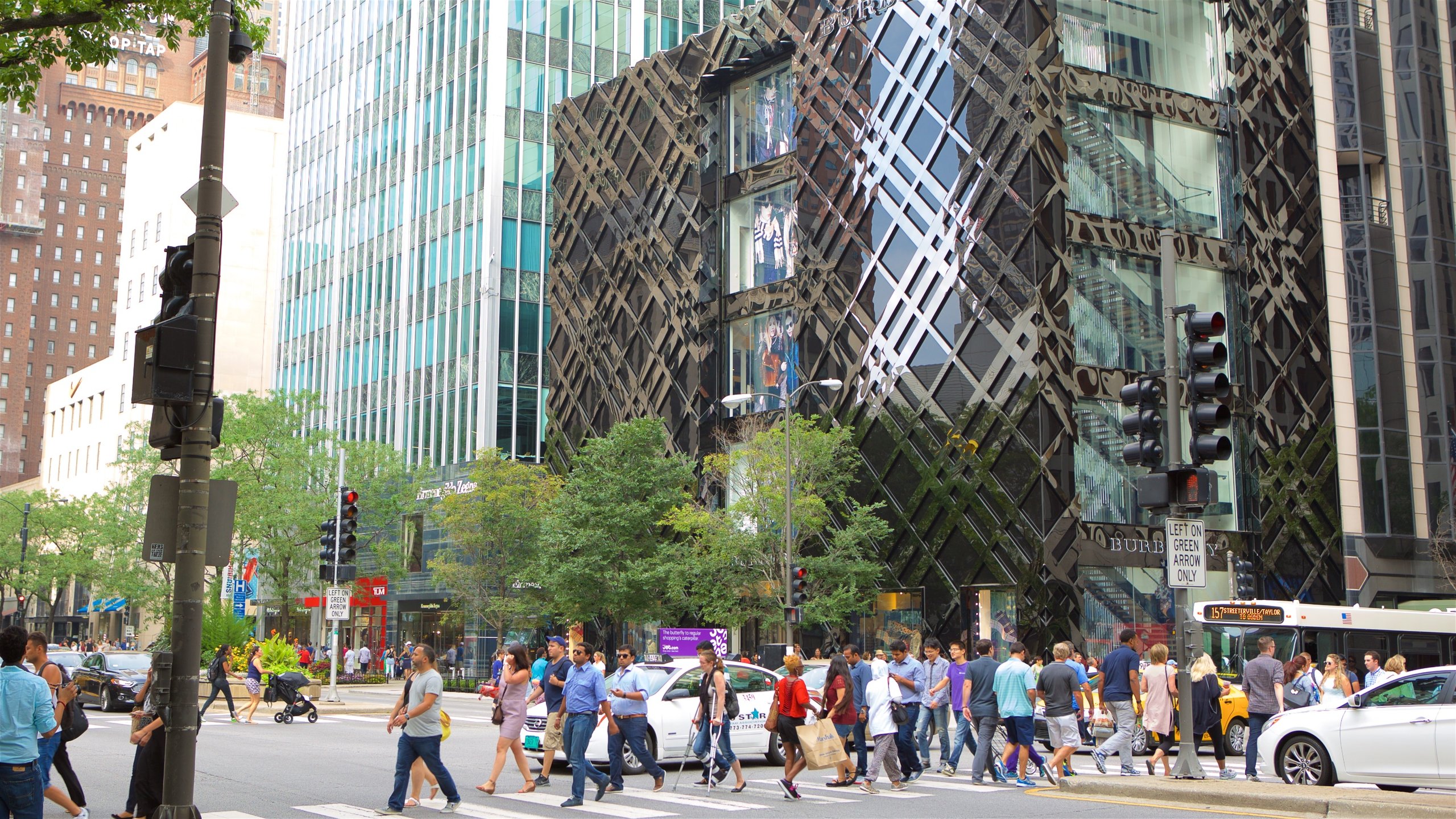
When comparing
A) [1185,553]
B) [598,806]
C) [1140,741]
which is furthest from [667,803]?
[1140,741]

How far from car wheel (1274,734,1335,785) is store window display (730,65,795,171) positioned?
33.8 m

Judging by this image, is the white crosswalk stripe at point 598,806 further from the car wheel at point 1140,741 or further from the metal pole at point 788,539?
the metal pole at point 788,539

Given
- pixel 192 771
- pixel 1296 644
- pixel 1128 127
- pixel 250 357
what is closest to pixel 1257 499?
pixel 1128 127

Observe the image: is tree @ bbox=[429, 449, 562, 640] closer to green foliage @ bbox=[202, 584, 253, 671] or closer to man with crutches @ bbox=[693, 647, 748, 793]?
green foliage @ bbox=[202, 584, 253, 671]

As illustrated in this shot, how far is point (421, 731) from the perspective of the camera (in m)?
13.6

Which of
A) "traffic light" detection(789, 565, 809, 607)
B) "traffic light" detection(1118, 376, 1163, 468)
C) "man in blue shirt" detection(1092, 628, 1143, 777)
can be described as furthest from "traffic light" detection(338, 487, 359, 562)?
"traffic light" detection(1118, 376, 1163, 468)

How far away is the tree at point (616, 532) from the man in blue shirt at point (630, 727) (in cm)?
2515

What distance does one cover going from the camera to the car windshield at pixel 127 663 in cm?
3334

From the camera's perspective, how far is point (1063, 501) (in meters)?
37.1

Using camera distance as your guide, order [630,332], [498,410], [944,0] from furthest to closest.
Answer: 1. [498,410]
2. [630,332]
3. [944,0]

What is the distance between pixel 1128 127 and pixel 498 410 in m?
31.2

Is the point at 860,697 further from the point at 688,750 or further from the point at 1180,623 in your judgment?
the point at 1180,623

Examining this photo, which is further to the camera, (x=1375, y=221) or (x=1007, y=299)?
(x=1375, y=221)

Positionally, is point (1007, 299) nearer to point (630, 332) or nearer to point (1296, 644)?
point (1296, 644)
